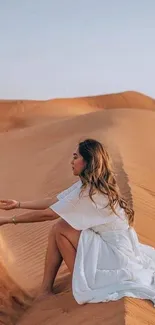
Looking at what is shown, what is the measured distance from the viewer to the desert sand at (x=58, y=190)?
6.75 meters

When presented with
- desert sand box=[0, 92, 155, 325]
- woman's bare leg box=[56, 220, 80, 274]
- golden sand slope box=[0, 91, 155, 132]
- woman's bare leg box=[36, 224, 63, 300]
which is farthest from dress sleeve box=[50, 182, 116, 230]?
golden sand slope box=[0, 91, 155, 132]

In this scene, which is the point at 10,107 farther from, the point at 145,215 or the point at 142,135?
the point at 145,215

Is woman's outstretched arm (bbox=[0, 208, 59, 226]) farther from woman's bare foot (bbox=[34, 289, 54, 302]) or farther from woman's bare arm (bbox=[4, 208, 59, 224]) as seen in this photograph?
woman's bare foot (bbox=[34, 289, 54, 302])

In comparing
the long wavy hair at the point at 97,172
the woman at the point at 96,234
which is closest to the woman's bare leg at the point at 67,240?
the woman at the point at 96,234

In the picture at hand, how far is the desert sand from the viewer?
6752 millimetres

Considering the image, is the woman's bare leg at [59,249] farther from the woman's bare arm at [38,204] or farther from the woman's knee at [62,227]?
the woman's bare arm at [38,204]

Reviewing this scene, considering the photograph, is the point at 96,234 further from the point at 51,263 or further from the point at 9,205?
the point at 9,205

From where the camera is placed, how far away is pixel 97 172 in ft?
22.6

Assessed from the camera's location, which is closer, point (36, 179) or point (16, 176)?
point (36, 179)

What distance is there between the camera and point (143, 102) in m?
63.2

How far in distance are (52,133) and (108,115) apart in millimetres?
2369

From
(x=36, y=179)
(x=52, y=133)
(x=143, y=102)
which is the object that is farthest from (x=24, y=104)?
(x=36, y=179)

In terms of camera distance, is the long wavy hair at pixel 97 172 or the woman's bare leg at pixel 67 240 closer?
the long wavy hair at pixel 97 172

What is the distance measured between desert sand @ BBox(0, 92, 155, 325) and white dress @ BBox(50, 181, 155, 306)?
0.14 metres
